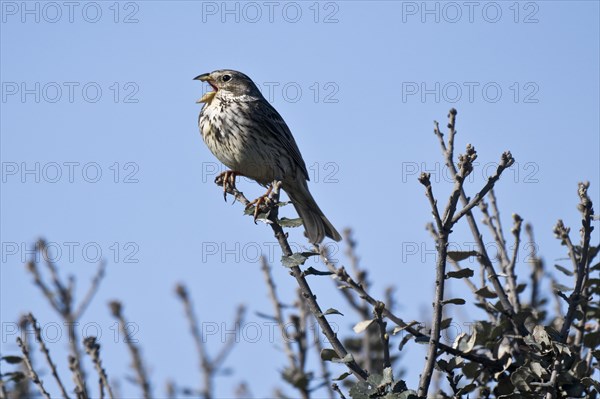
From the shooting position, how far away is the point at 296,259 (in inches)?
126

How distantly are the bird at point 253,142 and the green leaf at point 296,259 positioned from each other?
10.6 feet

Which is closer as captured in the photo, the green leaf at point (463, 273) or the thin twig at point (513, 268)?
the green leaf at point (463, 273)

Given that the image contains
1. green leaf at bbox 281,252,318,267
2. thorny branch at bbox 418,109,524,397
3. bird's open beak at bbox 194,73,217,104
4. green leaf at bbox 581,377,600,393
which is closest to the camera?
thorny branch at bbox 418,109,524,397

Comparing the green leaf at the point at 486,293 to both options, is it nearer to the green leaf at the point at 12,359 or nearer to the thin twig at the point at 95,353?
the thin twig at the point at 95,353

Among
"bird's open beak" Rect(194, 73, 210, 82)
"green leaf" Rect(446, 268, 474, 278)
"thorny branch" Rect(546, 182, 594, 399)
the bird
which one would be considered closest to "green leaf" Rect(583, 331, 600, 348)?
"thorny branch" Rect(546, 182, 594, 399)

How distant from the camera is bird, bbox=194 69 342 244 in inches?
270

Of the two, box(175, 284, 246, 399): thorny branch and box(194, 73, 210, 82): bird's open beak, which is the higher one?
box(194, 73, 210, 82): bird's open beak

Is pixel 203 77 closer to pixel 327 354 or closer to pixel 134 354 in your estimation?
pixel 134 354

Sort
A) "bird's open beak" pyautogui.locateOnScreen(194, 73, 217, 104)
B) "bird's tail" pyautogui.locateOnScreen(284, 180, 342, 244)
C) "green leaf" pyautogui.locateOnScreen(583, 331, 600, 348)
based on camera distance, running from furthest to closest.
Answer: "bird's open beak" pyautogui.locateOnScreen(194, 73, 217, 104)
"bird's tail" pyautogui.locateOnScreen(284, 180, 342, 244)
"green leaf" pyautogui.locateOnScreen(583, 331, 600, 348)

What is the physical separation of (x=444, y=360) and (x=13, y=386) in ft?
8.01

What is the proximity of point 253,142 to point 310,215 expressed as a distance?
2.50 ft

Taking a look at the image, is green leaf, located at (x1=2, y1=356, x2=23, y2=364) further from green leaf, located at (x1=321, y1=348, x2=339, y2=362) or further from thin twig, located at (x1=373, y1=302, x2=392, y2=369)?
thin twig, located at (x1=373, y1=302, x2=392, y2=369)

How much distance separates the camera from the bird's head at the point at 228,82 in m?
7.66

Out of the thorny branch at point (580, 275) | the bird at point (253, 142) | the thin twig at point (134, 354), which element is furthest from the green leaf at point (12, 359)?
the bird at point (253, 142)
